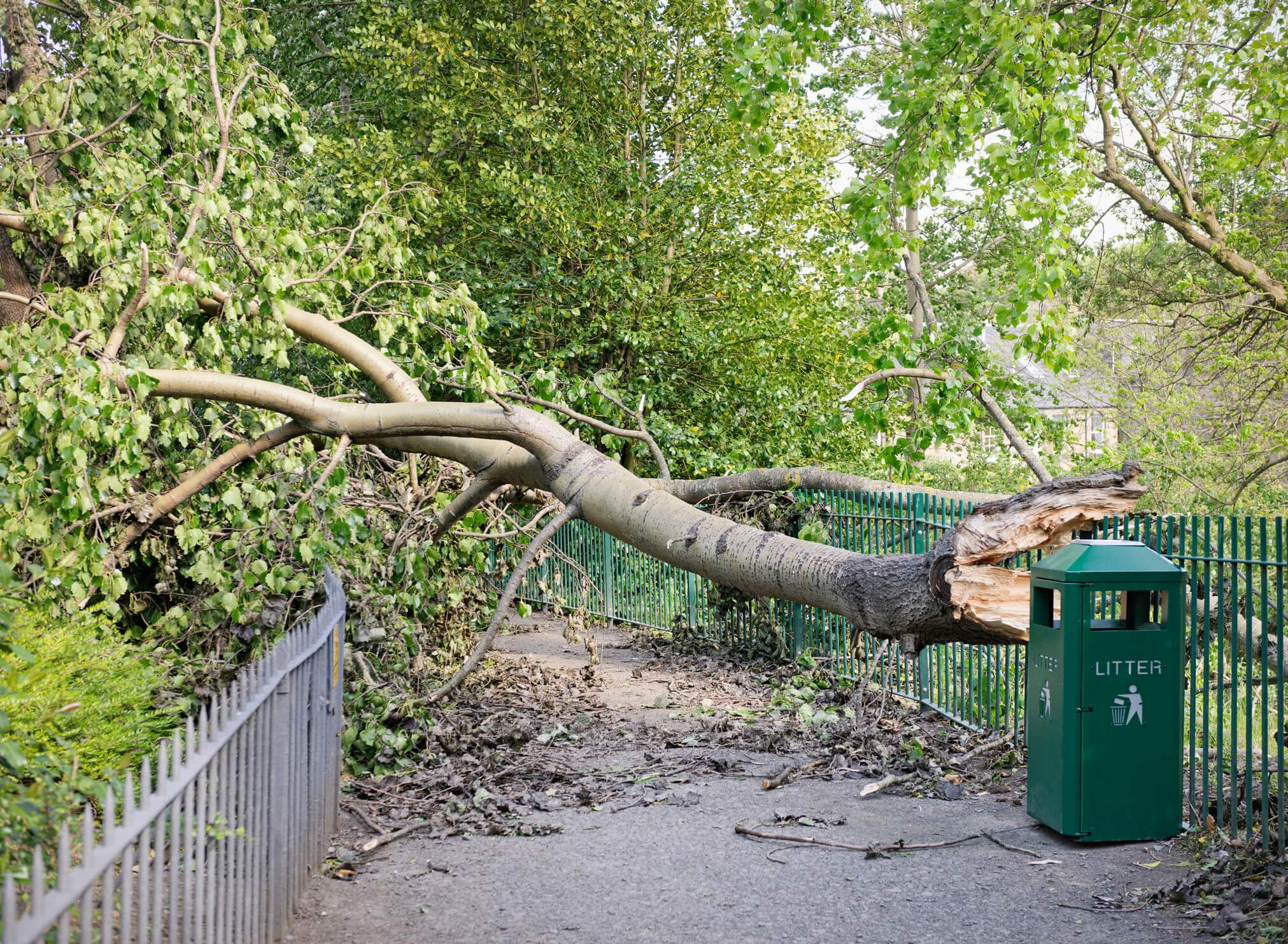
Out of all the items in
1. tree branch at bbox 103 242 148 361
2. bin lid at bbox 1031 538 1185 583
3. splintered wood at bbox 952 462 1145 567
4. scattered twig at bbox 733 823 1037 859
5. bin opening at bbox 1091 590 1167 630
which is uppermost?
tree branch at bbox 103 242 148 361

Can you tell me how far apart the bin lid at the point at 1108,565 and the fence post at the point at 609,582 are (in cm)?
1035

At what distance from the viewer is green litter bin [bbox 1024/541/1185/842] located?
17.2ft

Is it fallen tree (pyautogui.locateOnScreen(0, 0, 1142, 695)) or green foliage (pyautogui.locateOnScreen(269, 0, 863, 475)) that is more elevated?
green foliage (pyautogui.locateOnScreen(269, 0, 863, 475))

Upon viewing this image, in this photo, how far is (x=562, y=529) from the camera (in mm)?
17047

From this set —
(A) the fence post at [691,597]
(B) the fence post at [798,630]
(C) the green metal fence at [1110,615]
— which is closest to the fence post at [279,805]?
(C) the green metal fence at [1110,615]

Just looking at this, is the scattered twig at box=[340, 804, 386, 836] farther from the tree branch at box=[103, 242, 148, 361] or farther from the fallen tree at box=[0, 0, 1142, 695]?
the tree branch at box=[103, 242, 148, 361]

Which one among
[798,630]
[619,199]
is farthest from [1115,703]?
[619,199]

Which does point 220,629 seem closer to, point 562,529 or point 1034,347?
point 1034,347

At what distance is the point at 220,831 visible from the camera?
9.88 ft

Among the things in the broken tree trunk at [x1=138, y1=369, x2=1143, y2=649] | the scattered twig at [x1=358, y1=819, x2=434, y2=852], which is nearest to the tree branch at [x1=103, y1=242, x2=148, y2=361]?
the broken tree trunk at [x1=138, y1=369, x2=1143, y2=649]

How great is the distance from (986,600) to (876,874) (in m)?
1.43

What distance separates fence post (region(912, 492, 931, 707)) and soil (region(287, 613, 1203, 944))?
175 millimetres

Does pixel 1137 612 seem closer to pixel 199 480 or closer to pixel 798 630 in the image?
pixel 798 630

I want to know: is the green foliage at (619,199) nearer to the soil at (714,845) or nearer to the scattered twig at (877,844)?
the soil at (714,845)
